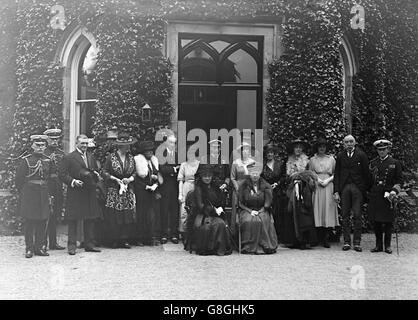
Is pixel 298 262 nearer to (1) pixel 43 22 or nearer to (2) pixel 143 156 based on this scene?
(2) pixel 143 156

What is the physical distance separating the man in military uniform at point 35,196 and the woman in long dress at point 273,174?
3738mm

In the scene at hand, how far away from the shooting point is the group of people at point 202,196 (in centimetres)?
973

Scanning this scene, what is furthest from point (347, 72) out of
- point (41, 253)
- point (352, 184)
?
point (41, 253)

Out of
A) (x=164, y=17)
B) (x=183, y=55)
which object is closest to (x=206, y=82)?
(x=183, y=55)

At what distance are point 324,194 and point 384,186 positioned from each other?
1093mm

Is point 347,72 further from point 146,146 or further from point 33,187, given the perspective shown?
point 33,187

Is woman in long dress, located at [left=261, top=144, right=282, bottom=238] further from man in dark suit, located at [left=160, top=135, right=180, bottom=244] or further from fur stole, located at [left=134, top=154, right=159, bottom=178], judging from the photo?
fur stole, located at [left=134, top=154, right=159, bottom=178]

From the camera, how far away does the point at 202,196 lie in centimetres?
1010

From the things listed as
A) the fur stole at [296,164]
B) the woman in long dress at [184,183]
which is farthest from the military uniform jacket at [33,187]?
the fur stole at [296,164]

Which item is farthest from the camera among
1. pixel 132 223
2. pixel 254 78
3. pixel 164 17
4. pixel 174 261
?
pixel 254 78

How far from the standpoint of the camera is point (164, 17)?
39.1 ft

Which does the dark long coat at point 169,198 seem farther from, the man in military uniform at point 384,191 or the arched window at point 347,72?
the arched window at point 347,72

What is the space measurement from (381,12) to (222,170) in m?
5.41
